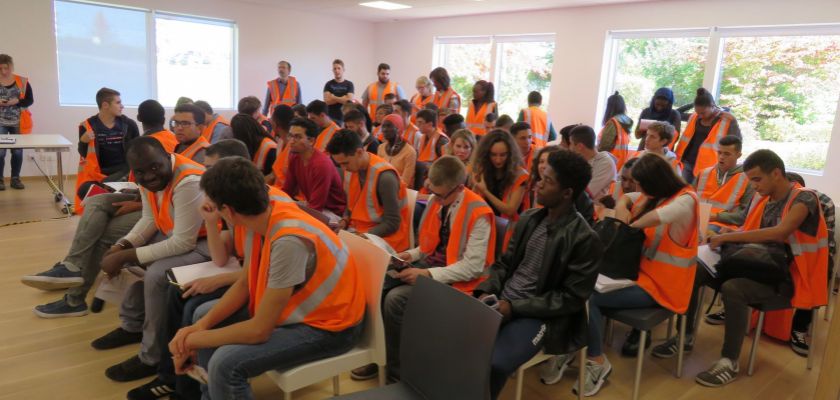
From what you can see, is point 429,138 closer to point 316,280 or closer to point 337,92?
point 337,92

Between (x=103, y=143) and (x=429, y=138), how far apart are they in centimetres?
280

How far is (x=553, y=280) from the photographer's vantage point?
208 centimetres

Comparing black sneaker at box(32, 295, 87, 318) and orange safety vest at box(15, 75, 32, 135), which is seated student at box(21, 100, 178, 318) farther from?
orange safety vest at box(15, 75, 32, 135)

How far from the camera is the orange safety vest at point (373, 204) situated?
3.09 meters

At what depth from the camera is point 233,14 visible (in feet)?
29.1

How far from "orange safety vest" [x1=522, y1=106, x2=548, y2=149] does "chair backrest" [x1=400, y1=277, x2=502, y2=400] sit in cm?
462

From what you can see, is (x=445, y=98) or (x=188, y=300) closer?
(x=188, y=300)

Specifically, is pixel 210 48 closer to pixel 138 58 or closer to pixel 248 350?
pixel 138 58

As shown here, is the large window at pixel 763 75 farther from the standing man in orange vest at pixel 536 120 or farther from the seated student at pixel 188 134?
the seated student at pixel 188 134

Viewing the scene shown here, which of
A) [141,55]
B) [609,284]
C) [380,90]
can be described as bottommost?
[609,284]

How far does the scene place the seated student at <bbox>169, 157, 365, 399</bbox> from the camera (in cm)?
173

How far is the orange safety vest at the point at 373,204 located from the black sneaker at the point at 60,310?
Answer: 173cm

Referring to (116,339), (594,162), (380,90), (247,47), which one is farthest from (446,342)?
(247,47)

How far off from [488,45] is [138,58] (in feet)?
17.8
